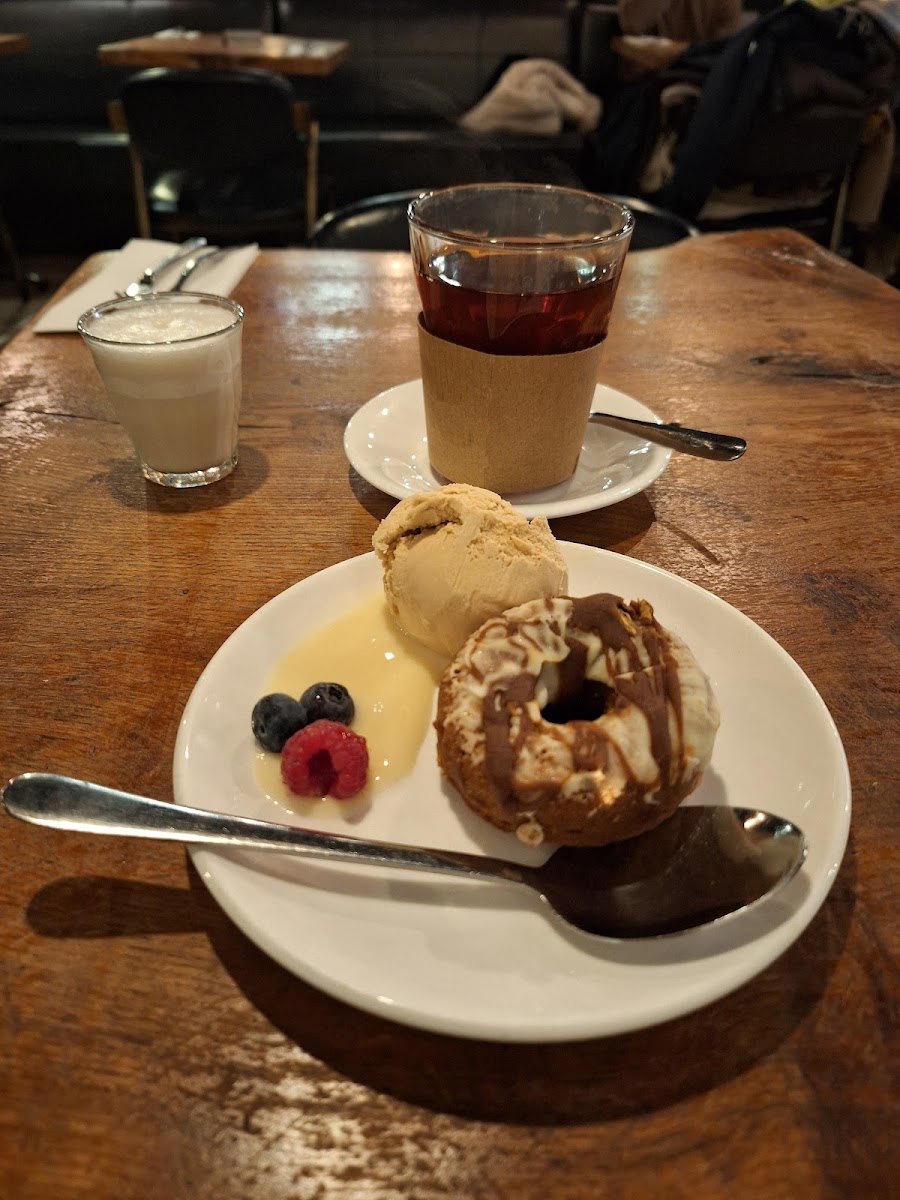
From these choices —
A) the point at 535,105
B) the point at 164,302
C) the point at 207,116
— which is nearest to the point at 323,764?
the point at 164,302

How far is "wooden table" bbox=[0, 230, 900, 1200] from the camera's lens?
1.78 feet

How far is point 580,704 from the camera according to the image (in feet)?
2.72

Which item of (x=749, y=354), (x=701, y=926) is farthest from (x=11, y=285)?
(x=701, y=926)

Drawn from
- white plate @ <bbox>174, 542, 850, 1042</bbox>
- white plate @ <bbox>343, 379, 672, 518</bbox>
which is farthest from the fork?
white plate @ <bbox>174, 542, 850, 1042</bbox>

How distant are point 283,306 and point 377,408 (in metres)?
0.68

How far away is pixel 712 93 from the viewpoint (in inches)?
138

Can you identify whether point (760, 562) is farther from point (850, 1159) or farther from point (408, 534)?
point (850, 1159)

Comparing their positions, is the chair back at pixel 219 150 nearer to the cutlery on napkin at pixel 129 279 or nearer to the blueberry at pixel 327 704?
the cutlery on napkin at pixel 129 279

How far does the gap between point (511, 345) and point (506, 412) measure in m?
0.10

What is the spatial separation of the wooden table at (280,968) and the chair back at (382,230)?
1043mm

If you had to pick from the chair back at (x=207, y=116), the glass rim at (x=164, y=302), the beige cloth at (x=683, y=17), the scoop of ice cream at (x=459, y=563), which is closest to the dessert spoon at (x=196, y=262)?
the glass rim at (x=164, y=302)

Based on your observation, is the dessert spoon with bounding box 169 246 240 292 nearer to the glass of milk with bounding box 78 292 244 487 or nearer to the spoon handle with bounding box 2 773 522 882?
the glass of milk with bounding box 78 292 244 487

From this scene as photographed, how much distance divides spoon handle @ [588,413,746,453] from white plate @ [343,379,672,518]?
0.8 inches

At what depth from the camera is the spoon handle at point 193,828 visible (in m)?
0.67
